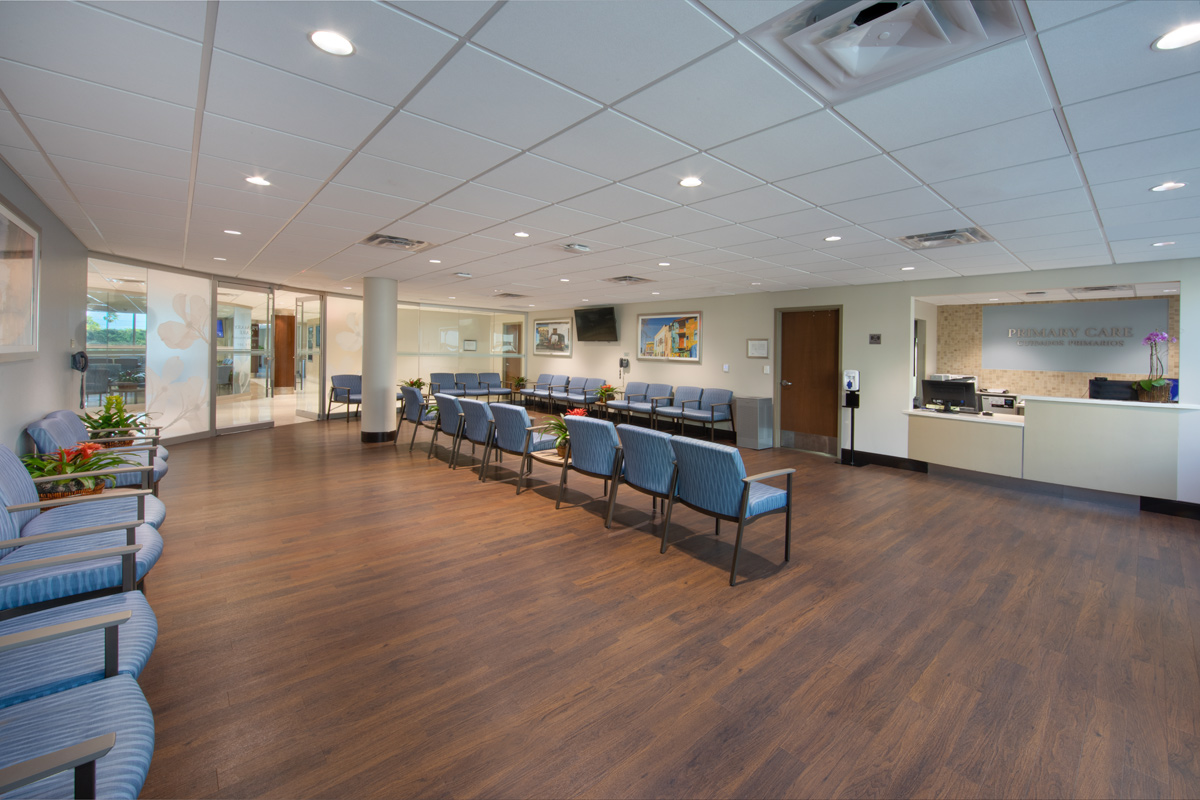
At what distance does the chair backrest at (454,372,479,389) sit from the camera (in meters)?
11.5

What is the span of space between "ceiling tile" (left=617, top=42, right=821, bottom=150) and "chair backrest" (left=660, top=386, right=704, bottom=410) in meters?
6.77

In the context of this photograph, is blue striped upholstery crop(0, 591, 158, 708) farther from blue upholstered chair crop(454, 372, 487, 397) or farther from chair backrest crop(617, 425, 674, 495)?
blue upholstered chair crop(454, 372, 487, 397)

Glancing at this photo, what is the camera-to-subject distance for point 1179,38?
176 centimetres

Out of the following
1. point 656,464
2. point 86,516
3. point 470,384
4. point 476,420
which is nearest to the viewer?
point 86,516

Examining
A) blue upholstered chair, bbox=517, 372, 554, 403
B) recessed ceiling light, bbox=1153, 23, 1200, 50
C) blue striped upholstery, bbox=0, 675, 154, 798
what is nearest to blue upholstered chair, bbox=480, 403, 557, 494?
blue striped upholstery, bbox=0, 675, 154, 798

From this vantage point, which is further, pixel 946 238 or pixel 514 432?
pixel 514 432

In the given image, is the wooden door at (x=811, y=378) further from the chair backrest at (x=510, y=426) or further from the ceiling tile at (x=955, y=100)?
the ceiling tile at (x=955, y=100)

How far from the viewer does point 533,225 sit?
175 inches

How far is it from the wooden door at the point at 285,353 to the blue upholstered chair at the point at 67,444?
9.18 metres

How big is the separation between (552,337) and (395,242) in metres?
7.50

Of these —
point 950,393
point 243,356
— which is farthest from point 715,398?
point 243,356

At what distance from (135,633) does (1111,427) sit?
7.82m

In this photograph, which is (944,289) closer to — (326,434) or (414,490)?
(414,490)

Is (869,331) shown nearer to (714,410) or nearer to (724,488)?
(714,410)
